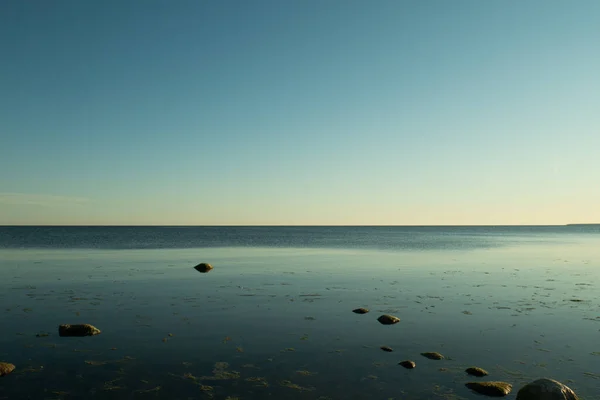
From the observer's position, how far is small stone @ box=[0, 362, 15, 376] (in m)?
15.5

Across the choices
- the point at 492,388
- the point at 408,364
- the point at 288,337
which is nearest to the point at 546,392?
the point at 492,388

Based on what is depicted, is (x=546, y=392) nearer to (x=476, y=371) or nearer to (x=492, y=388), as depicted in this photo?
(x=492, y=388)

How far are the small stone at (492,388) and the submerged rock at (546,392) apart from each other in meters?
0.98

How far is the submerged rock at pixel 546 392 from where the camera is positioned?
41.7 ft

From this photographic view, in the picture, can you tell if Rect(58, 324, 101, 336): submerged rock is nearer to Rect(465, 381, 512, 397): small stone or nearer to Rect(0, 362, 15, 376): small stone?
Rect(0, 362, 15, 376): small stone

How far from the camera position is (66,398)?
13688mm

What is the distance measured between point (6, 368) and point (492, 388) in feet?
58.8

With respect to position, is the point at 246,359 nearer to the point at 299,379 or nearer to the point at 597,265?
the point at 299,379

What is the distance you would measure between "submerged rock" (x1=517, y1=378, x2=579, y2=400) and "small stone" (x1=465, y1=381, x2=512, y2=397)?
979mm

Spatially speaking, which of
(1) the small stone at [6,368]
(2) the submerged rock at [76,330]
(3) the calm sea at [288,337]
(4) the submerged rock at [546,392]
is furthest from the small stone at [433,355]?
(1) the small stone at [6,368]

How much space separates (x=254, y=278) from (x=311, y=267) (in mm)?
13113

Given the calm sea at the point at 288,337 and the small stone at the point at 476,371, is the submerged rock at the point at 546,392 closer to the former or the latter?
the calm sea at the point at 288,337

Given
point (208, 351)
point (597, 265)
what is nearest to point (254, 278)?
point (208, 351)

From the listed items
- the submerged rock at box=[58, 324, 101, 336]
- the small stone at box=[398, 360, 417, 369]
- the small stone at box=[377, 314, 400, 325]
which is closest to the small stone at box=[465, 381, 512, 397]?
the small stone at box=[398, 360, 417, 369]
